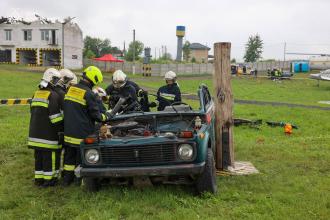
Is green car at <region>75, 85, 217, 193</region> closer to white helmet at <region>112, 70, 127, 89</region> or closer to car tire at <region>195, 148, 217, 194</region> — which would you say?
car tire at <region>195, 148, 217, 194</region>

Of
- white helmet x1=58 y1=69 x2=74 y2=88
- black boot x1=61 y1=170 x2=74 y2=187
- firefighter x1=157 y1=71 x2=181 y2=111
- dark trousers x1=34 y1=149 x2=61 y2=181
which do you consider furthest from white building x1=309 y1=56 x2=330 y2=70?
dark trousers x1=34 y1=149 x2=61 y2=181

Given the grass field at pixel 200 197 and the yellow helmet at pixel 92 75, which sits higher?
the yellow helmet at pixel 92 75

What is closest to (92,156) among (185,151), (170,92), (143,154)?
(143,154)

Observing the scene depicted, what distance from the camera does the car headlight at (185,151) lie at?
17.9ft

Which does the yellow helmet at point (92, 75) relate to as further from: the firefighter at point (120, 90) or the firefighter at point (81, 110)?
the firefighter at point (120, 90)

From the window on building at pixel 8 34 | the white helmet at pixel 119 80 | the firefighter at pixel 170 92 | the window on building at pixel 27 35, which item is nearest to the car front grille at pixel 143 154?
the white helmet at pixel 119 80

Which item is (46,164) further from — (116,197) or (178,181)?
(178,181)

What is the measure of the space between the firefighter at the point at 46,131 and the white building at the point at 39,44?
44.5 metres

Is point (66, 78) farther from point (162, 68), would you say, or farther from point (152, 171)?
point (162, 68)

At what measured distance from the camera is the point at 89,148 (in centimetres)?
568

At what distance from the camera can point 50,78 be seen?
6598 mm

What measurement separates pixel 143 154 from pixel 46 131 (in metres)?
1.86

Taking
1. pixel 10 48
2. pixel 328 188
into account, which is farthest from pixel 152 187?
pixel 10 48

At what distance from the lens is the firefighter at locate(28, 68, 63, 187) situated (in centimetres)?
646
